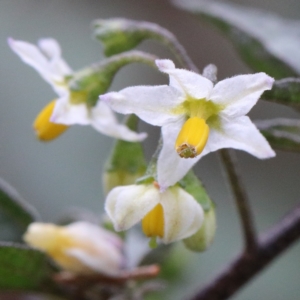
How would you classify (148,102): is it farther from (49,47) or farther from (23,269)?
(23,269)

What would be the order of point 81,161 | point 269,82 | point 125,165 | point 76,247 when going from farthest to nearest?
point 81,161 → point 76,247 → point 125,165 → point 269,82

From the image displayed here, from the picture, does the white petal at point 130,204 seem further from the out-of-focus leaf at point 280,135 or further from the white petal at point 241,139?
the out-of-focus leaf at point 280,135

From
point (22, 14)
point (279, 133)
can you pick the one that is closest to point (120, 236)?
point (279, 133)

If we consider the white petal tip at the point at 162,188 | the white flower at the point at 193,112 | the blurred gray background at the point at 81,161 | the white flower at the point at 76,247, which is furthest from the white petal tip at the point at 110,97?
the blurred gray background at the point at 81,161

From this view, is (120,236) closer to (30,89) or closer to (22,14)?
(30,89)

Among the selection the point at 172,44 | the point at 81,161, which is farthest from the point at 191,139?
the point at 81,161

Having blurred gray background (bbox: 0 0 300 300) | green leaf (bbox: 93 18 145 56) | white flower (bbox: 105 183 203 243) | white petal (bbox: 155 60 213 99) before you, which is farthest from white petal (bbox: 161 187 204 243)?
blurred gray background (bbox: 0 0 300 300)
